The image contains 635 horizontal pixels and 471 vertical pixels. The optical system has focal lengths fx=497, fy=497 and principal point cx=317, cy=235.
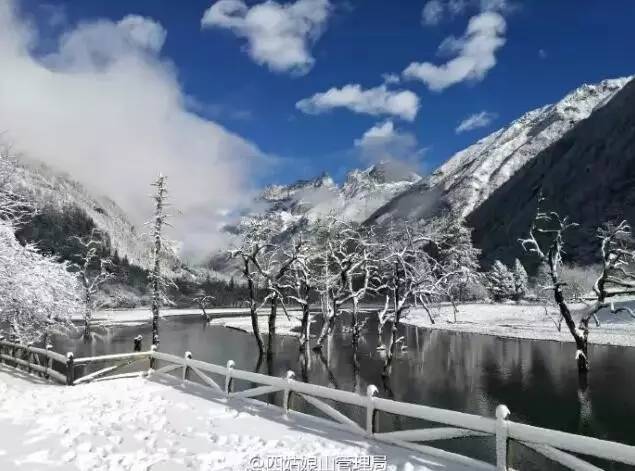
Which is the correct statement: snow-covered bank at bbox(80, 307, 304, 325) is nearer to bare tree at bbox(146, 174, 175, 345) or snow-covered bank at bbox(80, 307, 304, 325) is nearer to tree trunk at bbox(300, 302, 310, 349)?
bare tree at bbox(146, 174, 175, 345)

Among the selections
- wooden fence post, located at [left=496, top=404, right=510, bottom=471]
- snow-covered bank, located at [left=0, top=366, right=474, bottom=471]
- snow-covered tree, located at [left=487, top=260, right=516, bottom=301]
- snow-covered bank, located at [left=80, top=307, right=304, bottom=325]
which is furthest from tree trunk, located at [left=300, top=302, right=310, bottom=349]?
snow-covered tree, located at [left=487, top=260, right=516, bottom=301]

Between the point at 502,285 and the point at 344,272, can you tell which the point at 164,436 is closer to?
the point at 344,272

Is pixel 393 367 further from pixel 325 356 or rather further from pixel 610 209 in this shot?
pixel 610 209

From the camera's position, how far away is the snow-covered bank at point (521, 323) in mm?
50188

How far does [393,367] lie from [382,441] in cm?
2617

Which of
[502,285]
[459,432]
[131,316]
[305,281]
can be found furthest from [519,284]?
[459,432]

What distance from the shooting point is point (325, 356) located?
41.9 metres

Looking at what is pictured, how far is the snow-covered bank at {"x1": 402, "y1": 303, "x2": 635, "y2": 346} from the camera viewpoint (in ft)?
165

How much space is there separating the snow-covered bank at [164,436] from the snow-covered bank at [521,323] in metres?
43.4

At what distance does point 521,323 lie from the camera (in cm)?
6625

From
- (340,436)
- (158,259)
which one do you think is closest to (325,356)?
(158,259)

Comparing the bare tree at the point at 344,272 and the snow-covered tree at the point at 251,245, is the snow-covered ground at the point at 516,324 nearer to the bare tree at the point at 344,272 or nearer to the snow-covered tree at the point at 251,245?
the snow-covered tree at the point at 251,245

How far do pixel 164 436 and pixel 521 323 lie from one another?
207ft

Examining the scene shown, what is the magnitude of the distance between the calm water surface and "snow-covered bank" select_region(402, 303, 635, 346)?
3498 millimetres
